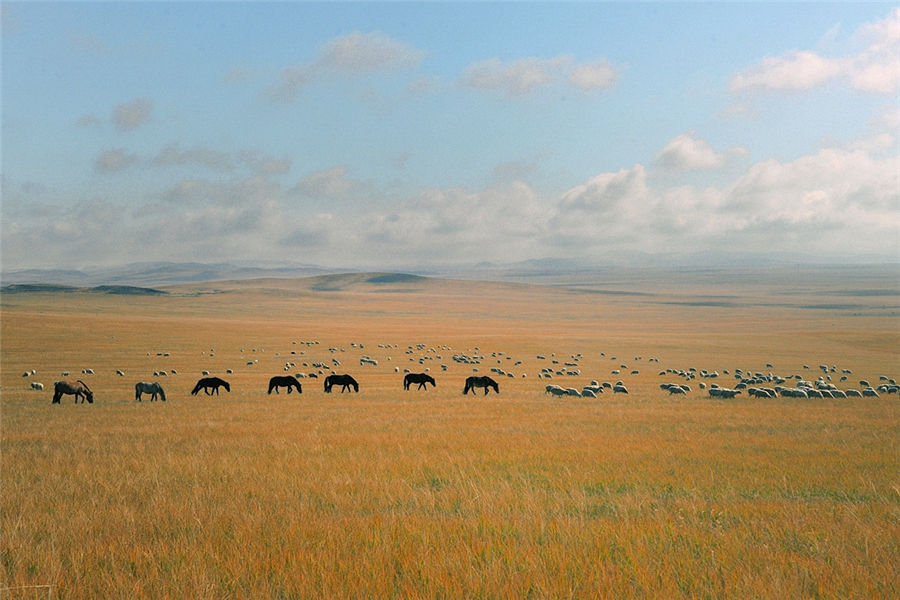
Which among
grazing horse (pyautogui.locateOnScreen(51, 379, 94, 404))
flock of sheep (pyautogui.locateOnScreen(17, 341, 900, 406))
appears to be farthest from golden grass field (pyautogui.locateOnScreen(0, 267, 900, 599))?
flock of sheep (pyautogui.locateOnScreen(17, 341, 900, 406))

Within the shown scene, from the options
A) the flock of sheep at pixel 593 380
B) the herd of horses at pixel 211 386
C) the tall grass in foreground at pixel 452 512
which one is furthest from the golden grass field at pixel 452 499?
the flock of sheep at pixel 593 380

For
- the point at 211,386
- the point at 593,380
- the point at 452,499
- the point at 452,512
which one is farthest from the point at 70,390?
the point at 593,380

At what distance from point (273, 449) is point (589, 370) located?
4128cm

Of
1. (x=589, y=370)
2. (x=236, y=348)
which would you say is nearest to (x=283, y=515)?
(x=589, y=370)

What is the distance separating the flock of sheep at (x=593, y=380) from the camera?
94.9ft

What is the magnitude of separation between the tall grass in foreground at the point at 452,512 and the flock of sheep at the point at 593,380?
1331cm

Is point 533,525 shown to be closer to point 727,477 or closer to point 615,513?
point 615,513

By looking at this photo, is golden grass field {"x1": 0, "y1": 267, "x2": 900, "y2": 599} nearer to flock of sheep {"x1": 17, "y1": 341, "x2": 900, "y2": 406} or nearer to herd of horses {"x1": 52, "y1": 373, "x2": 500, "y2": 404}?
herd of horses {"x1": 52, "y1": 373, "x2": 500, "y2": 404}

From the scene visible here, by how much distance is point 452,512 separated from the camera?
24.8 feet

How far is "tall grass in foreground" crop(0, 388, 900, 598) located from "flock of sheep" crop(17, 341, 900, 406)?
1331 cm

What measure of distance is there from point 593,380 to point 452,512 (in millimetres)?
34737

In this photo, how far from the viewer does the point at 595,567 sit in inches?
208

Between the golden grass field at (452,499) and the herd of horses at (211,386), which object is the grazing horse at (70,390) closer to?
the herd of horses at (211,386)

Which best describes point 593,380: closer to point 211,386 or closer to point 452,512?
point 211,386
